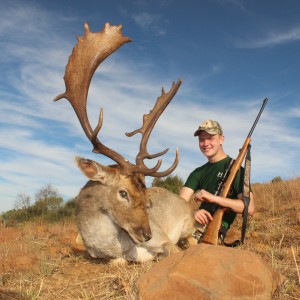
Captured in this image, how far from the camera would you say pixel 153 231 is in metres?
6.29

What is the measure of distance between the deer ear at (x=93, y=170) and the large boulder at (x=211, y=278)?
257cm

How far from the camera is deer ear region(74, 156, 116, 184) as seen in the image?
6.12 meters

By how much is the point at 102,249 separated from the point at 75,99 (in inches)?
93.3

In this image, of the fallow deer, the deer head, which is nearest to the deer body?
the fallow deer

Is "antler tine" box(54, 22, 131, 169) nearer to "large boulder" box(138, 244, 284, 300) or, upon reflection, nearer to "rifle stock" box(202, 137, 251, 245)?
"rifle stock" box(202, 137, 251, 245)

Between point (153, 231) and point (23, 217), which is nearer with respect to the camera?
point (153, 231)

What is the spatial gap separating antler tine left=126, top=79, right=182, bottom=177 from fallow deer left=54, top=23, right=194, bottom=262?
0.6 inches

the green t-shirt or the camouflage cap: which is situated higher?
the camouflage cap

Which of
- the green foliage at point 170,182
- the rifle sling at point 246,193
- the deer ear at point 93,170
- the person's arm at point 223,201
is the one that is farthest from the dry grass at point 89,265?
the green foliage at point 170,182

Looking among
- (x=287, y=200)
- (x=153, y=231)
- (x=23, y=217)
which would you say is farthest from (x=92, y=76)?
(x=23, y=217)

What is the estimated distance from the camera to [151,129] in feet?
23.7

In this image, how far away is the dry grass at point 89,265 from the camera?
4531 millimetres

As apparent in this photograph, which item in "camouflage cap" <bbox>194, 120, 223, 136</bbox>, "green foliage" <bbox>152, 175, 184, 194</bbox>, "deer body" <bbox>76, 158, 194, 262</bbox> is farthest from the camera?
"green foliage" <bbox>152, 175, 184, 194</bbox>

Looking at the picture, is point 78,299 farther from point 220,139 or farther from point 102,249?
point 220,139
